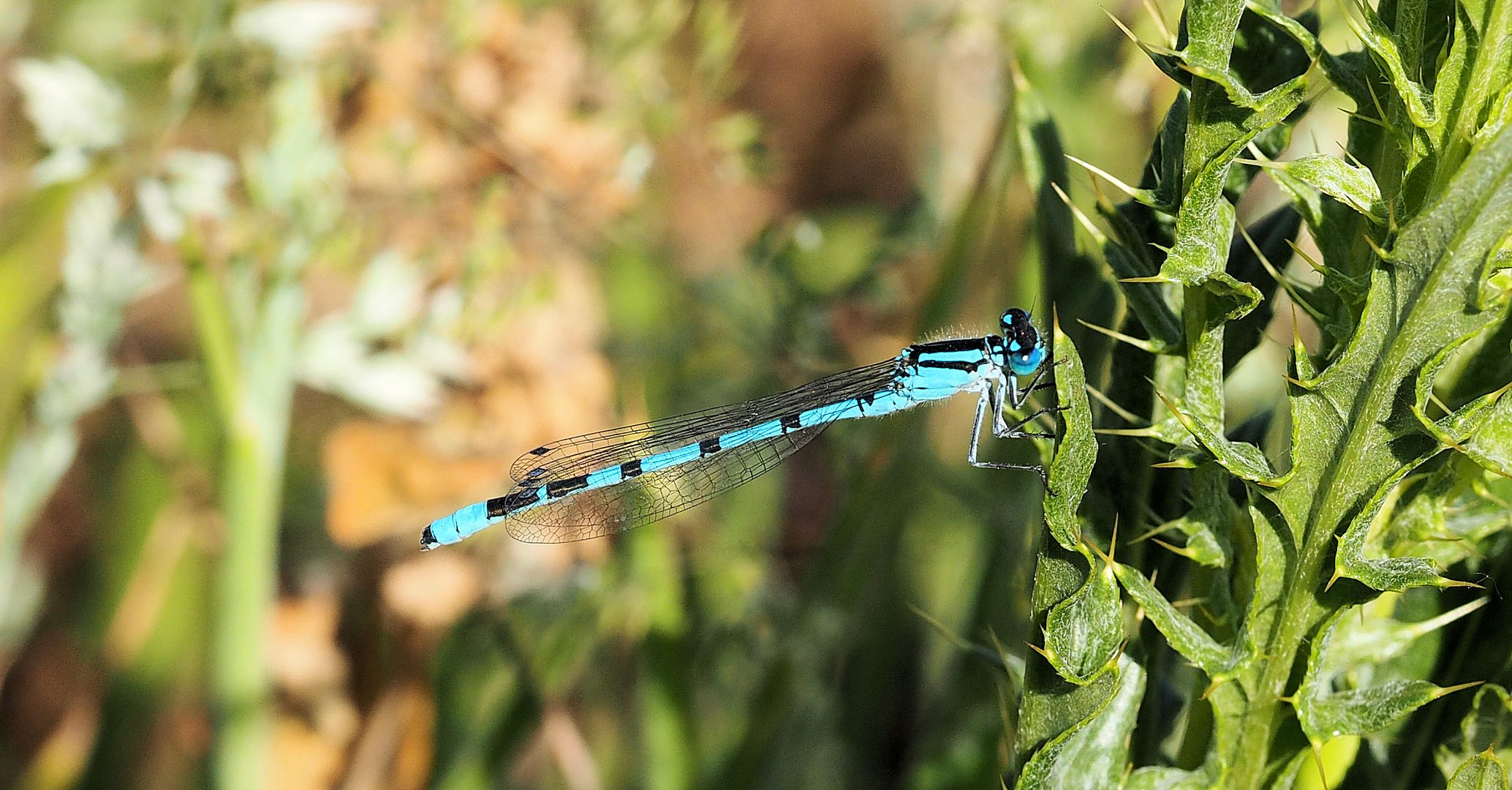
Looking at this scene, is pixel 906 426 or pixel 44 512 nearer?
→ pixel 906 426

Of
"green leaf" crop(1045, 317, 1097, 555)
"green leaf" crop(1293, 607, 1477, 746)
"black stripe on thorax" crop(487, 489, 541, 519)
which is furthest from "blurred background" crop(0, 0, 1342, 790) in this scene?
"green leaf" crop(1045, 317, 1097, 555)

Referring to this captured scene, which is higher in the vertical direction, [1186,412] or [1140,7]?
[1140,7]

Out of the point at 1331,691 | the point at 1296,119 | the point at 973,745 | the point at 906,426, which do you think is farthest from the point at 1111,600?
the point at 906,426

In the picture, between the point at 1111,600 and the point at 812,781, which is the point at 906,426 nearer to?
the point at 812,781

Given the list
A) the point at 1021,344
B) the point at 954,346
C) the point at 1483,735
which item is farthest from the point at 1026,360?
the point at 1483,735

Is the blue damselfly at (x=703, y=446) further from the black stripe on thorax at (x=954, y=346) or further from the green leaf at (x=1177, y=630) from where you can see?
the green leaf at (x=1177, y=630)

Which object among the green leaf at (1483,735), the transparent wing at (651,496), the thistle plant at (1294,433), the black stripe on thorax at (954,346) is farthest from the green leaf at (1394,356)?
the transparent wing at (651,496)

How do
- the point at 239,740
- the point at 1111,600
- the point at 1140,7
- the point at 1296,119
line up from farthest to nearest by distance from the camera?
the point at 1140,7
the point at 239,740
the point at 1296,119
the point at 1111,600
